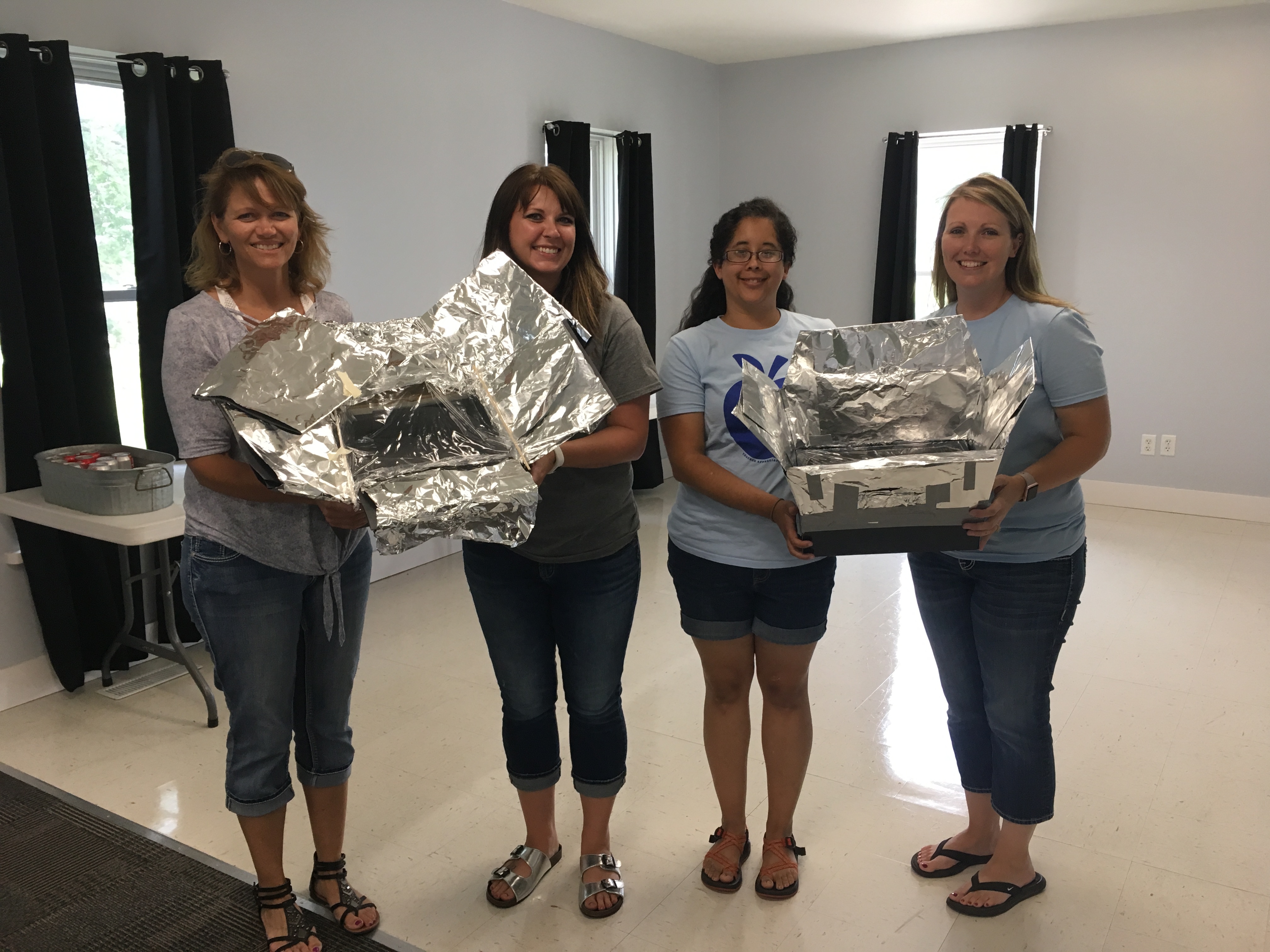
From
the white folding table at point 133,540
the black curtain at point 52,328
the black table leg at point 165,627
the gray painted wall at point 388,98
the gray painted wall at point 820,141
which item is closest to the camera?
the white folding table at point 133,540

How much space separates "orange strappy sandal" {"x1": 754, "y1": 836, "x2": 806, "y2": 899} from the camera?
1937 mm

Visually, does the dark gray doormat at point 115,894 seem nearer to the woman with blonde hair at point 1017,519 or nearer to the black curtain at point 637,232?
the woman with blonde hair at point 1017,519

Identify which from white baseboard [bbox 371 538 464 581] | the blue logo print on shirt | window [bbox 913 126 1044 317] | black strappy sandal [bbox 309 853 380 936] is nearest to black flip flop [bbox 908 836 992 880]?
the blue logo print on shirt

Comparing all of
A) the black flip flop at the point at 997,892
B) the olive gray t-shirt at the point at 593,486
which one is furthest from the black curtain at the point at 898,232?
the olive gray t-shirt at the point at 593,486

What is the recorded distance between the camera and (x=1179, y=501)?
5.09 meters

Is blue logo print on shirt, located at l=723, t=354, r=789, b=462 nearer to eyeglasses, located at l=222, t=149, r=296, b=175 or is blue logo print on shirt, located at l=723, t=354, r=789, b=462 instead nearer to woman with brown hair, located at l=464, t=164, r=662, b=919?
woman with brown hair, located at l=464, t=164, r=662, b=919

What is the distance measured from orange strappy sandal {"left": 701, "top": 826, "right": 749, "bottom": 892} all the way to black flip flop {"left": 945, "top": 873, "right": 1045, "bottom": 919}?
0.42 meters

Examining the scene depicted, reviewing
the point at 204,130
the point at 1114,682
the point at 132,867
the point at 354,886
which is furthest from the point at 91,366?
the point at 1114,682

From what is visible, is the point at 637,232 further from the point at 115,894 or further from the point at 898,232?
the point at 115,894

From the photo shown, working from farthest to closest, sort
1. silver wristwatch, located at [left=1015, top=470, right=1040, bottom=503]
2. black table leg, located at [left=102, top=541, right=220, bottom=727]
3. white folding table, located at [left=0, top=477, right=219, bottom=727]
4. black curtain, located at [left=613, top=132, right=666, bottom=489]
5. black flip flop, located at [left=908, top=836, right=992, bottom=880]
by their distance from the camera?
black curtain, located at [left=613, top=132, right=666, bottom=489], black table leg, located at [left=102, top=541, right=220, bottom=727], white folding table, located at [left=0, top=477, right=219, bottom=727], black flip flop, located at [left=908, top=836, right=992, bottom=880], silver wristwatch, located at [left=1015, top=470, right=1040, bottom=503]

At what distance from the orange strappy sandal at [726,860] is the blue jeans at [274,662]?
766 millimetres

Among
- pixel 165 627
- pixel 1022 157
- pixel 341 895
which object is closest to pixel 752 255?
pixel 341 895

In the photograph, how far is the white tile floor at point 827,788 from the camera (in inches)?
74.2

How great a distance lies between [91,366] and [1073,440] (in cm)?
276
